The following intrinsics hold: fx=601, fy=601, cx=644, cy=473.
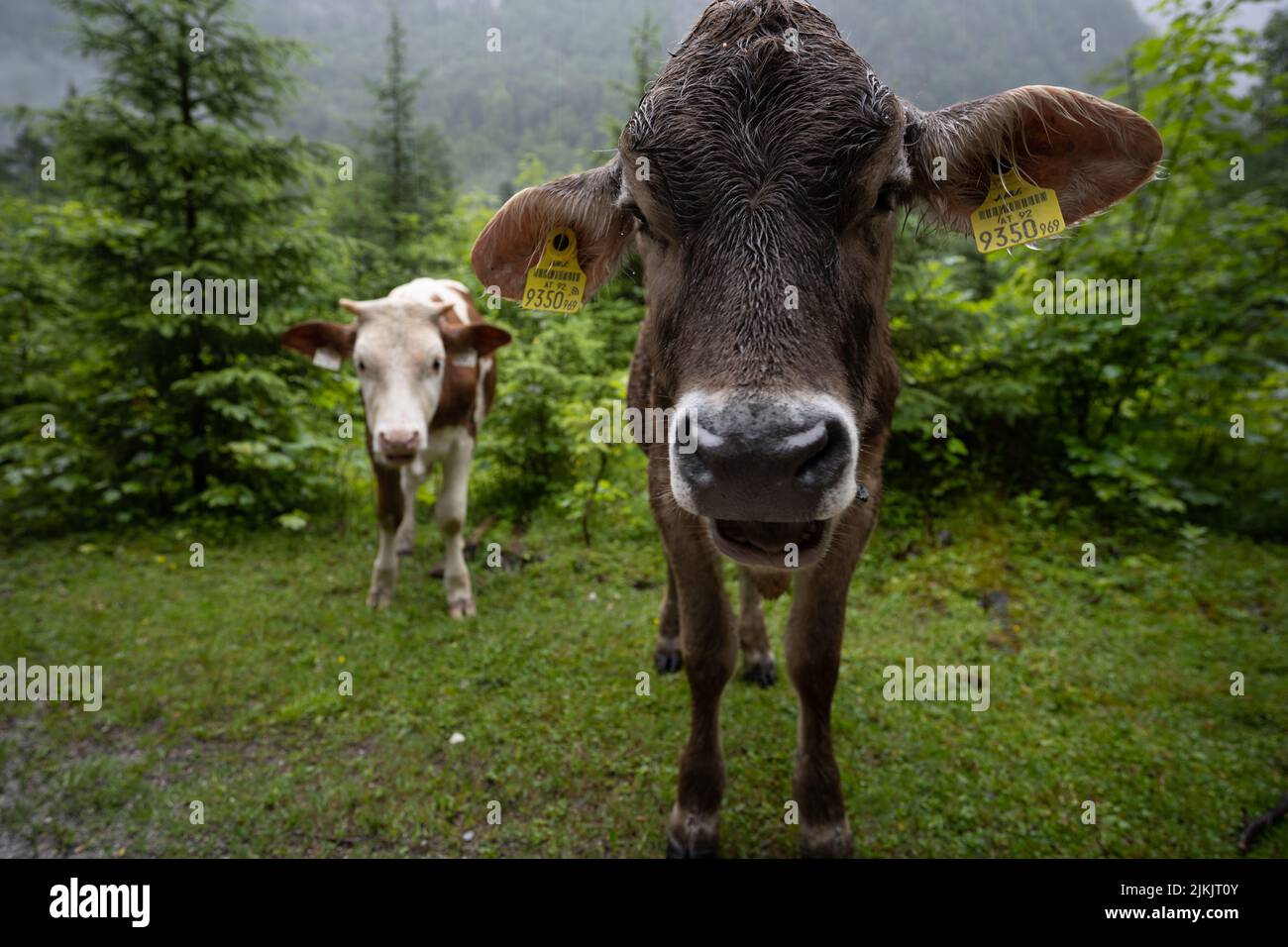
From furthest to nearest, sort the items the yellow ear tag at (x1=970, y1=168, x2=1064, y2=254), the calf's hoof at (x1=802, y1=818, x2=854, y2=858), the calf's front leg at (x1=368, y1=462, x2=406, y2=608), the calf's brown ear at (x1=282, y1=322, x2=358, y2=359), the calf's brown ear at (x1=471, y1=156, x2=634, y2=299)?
1. the calf's front leg at (x1=368, y1=462, x2=406, y2=608)
2. the calf's brown ear at (x1=282, y1=322, x2=358, y2=359)
3. the calf's hoof at (x1=802, y1=818, x2=854, y2=858)
4. the calf's brown ear at (x1=471, y1=156, x2=634, y2=299)
5. the yellow ear tag at (x1=970, y1=168, x2=1064, y2=254)

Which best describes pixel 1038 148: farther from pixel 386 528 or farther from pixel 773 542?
pixel 386 528

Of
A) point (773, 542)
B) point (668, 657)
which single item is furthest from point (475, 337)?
point (773, 542)

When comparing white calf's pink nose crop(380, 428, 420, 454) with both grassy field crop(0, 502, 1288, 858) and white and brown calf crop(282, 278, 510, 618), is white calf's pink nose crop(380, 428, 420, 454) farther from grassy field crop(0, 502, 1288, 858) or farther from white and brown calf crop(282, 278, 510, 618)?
grassy field crop(0, 502, 1288, 858)

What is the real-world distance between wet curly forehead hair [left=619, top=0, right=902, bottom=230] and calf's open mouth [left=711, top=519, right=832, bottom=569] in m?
0.99

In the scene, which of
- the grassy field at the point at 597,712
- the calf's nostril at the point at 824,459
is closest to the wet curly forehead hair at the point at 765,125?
the calf's nostril at the point at 824,459

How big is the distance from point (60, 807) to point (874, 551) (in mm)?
6277

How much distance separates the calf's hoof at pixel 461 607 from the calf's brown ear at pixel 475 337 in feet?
7.14

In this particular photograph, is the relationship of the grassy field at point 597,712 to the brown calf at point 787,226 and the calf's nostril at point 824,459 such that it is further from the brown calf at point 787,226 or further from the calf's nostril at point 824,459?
the calf's nostril at point 824,459

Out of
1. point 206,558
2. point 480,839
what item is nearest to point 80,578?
point 206,558

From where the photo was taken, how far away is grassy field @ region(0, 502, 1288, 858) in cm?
302

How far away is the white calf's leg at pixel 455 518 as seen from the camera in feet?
17.5

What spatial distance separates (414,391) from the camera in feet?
15.2

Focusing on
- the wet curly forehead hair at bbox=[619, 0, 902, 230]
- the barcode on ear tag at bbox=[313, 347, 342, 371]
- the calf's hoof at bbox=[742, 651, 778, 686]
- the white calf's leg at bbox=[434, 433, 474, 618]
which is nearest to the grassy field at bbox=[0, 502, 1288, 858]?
the calf's hoof at bbox=[742, 651, 778, 686]

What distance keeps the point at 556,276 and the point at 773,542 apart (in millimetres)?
1712
